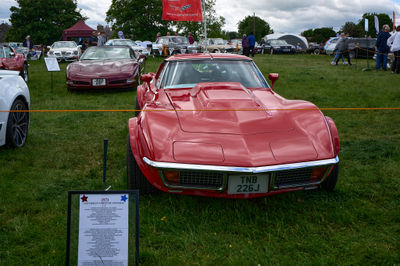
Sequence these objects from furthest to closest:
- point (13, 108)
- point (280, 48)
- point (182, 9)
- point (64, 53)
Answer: point (280, 48), point (64, 53), point (182, 9), point (13, 108)

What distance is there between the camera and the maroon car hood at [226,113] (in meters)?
3.01

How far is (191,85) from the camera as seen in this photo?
166 inches

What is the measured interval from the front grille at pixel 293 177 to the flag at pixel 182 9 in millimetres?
7694

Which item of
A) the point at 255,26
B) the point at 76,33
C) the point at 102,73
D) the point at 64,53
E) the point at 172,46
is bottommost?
the point at 102,73

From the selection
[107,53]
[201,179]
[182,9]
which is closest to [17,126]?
[201,179]

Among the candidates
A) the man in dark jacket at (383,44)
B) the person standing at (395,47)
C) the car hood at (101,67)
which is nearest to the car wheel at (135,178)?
the car hood at (101,67)

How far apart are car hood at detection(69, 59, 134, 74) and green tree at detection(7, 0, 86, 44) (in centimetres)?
5654

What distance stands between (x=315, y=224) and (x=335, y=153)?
22.8 inches

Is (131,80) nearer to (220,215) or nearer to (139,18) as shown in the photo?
(220,215)

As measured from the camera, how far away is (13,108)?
15.0ft

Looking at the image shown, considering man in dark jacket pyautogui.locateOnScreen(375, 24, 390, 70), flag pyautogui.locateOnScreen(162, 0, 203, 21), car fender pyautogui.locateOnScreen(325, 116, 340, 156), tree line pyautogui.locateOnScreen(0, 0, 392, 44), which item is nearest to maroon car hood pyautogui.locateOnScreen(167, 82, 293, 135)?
car fender pyautogui.locateOnScreen(325, 116, 340, 156)

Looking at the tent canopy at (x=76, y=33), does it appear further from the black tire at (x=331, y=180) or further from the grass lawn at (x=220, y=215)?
the black tire at (x=331, y=180)

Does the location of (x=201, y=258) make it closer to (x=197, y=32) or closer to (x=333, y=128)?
(x=333, y=128)

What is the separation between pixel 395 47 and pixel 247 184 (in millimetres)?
12030
